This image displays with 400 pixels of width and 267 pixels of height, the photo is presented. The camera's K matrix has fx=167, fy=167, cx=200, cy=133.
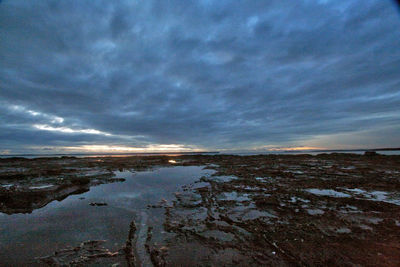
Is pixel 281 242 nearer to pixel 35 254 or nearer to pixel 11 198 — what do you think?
pixel 35 254

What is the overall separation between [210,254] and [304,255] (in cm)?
222

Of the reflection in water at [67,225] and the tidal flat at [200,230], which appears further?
Answer: the reflection in water at [67,225]

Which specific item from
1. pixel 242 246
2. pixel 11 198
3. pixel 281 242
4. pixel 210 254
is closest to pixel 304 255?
pixel 281 242

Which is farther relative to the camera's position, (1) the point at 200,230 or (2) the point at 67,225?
(2) the point at 67,225

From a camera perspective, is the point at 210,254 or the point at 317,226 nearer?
the point at 210,254

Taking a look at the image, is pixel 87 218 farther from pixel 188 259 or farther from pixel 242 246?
pixel 242 246

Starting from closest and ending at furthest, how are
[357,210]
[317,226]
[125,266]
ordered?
[125,266] < [317,226] < [357,210]

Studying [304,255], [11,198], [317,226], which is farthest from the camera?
[11,198]

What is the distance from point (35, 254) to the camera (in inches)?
159

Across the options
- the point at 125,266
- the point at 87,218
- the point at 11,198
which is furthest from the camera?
the point at 11,198

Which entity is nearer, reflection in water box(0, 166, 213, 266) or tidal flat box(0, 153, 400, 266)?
tidal flat box(0, 153, 400, 266)

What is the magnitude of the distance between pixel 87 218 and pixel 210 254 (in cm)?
506

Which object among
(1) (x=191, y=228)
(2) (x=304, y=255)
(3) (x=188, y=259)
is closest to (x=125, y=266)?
(3) (x=188, y=259)

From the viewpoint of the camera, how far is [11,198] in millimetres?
7855
